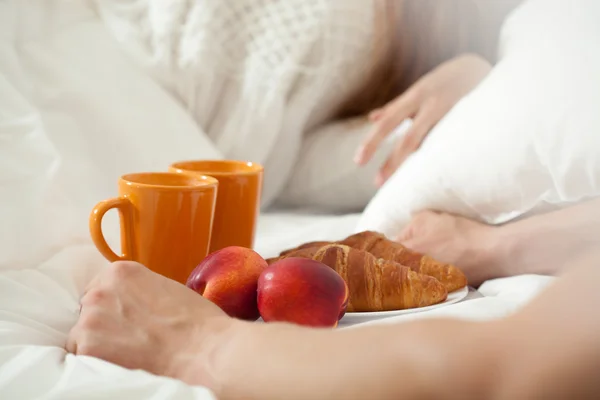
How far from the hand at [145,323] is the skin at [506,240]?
1.05ft

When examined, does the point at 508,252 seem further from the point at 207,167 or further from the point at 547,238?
the point at 207,167

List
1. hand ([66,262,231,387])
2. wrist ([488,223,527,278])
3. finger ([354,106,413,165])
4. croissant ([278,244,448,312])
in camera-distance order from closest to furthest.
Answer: hand ([66,262,231,387])
croissant ([278,244,448,312])
wrist ([488,223,527,278])
finger ([354,106,413,165])

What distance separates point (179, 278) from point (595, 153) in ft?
1.38

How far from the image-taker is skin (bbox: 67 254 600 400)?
34 centimetres

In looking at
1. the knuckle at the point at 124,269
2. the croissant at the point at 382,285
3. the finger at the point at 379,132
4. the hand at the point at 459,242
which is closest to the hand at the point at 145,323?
the knuckle at the point at 124,269

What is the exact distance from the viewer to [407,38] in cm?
107

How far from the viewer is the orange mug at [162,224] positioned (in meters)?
0.59

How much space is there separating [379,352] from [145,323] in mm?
187

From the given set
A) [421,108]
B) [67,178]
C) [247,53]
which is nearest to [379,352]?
[67,178]

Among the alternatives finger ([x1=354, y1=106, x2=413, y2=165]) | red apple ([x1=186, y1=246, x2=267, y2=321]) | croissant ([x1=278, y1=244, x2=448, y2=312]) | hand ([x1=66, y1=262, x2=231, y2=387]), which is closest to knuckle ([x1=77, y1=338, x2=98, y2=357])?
hand ([x1=66, y1=262, x2=231, y2=387])

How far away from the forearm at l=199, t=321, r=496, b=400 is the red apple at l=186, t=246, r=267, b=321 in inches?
4.0

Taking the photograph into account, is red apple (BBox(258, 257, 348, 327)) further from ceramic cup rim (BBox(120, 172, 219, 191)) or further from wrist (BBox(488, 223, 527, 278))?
wrist (BBox(488, 223, 527, 278))

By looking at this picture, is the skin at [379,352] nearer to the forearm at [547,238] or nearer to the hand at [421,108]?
the forearm at [547,238]

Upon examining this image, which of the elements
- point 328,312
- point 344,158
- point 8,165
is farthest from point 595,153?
point 8,165
